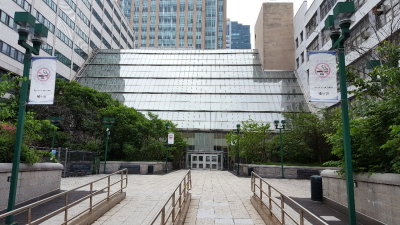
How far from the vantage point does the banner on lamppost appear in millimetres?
7395

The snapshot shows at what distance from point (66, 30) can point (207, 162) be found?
33.4 m

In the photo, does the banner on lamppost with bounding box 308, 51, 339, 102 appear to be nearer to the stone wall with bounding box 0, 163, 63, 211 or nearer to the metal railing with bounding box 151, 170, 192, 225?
the metal railing with bounding box 151, 170, 192, 225

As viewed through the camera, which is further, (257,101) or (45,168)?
(257,101)

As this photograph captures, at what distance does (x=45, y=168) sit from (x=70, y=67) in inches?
1940

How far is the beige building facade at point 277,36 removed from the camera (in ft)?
193

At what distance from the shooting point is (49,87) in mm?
7844

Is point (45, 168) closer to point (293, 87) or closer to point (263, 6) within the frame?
point (293, 87)

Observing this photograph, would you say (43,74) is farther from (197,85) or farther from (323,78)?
(197,85)

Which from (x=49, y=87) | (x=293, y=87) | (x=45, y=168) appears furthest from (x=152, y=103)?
(x=49, y=87)

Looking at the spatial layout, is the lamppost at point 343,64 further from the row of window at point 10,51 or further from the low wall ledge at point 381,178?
the row of window at point 10,51

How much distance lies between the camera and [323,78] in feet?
24.5

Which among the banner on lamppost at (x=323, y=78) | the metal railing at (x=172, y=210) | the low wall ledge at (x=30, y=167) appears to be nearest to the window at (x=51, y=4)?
the low wall ledge at (x=30, y=167)

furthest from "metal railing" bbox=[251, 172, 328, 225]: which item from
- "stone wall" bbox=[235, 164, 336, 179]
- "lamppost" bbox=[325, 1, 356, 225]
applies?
"stone wall" bbox=[235, 164, 336, 179]

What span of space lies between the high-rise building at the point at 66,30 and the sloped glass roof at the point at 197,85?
13.7 ft
